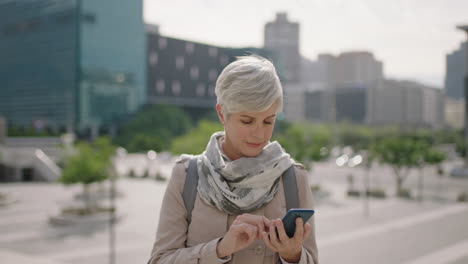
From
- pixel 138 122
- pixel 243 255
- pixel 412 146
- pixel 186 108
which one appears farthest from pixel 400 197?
pixel 186 108

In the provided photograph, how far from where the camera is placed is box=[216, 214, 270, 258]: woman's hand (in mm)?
1820

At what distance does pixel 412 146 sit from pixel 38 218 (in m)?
19.9

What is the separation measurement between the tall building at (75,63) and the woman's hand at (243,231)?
59.2 m

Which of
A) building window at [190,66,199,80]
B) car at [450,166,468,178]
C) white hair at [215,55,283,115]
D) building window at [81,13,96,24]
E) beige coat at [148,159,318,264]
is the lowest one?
car at [450,166,468,178]

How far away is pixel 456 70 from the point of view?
3969cm

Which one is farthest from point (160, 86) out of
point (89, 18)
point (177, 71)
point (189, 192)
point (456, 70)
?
point (189, 192)

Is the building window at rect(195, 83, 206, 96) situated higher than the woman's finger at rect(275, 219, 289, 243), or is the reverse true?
the building window at rect(195, 83, 206, 96)

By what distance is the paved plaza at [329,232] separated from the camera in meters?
14.3

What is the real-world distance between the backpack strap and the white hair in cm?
33

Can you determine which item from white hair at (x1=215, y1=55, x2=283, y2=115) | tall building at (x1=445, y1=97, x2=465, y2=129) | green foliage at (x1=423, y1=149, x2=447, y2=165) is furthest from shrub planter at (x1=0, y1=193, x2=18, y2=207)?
tall building at (x1=445, y1=97, x2=465, y2=129)

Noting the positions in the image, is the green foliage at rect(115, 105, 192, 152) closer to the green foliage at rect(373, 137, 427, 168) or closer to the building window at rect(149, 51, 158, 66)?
the building window at rect(149, 51, 158, 66)

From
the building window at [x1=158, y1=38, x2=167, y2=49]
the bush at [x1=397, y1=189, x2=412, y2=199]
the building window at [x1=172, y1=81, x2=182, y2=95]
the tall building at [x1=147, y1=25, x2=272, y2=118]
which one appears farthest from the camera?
the building window at [x1=172, y1=81, x2=182, y2=95]

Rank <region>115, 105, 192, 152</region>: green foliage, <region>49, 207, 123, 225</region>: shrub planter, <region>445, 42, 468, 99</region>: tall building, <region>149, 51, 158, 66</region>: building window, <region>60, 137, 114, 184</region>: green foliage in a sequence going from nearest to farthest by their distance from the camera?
<region>49, 207, 123, 225</region>: shrub planter, <region>60, 137, 114, 184</region>: green foliage, <region>445, 42, 468, 99</region>: tall building, <region>115, 105, 192, 152</region>: green foliage, <region>149, 51, 158, 66</region>: building window

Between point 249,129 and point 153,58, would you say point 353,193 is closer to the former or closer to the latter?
point 249,129
